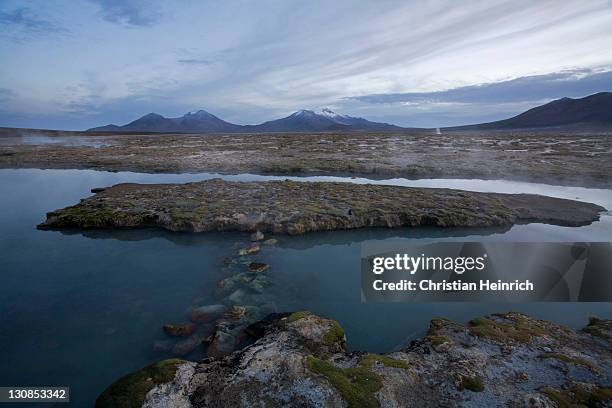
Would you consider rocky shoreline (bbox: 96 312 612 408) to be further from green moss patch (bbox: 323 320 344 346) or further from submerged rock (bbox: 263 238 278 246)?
submerged rock (bbox: 263 238 278 246)

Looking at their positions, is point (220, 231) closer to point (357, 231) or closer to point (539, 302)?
point (357, 231)

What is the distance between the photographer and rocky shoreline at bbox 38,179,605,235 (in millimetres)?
23656

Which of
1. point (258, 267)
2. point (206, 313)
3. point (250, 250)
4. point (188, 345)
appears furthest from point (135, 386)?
point (250, 250)

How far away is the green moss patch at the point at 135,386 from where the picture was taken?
9.20 metres

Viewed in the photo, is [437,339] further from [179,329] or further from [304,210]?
[304,210]

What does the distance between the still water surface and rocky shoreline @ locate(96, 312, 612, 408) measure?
177 centimetres

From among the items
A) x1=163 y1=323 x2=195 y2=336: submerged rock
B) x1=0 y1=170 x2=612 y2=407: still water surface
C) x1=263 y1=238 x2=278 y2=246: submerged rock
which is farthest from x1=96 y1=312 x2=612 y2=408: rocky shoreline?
x1=263 y1=238 x2=278 y2=246: submerged rock

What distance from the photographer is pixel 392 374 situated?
9992mm

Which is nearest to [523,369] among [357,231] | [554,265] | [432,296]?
[432,296]

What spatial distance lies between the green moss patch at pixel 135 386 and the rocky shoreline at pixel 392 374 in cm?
3

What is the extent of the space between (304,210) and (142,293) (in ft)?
40.2

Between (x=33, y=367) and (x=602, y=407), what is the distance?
636 inches

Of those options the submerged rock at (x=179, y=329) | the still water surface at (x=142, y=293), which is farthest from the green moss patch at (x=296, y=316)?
the submerged rock at (x=179, y=329)

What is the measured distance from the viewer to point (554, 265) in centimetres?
1848
